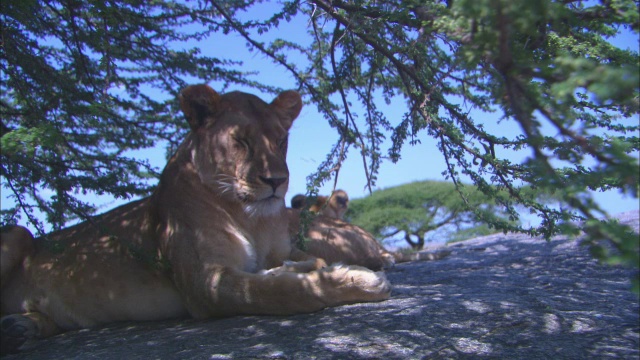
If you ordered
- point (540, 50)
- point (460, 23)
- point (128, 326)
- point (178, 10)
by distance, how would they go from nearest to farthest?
point (460, 23), point (540, 50), point (128, 326), point (178, 10)

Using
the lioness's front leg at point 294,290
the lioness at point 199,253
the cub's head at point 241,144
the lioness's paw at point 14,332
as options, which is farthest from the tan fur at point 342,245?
the lioness's paw at point 14,332

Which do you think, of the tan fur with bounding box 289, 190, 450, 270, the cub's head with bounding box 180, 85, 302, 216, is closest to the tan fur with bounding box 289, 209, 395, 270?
the tan fur with bounding box 289, 190, 450, 270

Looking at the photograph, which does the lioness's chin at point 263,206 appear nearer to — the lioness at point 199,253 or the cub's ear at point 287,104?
the lioness at point 199,253

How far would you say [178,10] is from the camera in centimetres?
552

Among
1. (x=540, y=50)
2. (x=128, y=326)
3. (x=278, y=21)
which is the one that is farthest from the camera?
(x=278, y=21)

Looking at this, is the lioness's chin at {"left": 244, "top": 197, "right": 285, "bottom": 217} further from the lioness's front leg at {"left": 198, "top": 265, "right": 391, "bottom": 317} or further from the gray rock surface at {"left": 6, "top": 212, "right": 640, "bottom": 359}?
the gray rock surface at {"left": 6, "top": 212, "right": 640, "bottom": 359}

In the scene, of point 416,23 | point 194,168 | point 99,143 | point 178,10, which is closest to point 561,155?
point 416,23

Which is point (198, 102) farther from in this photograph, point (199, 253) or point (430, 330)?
point (430, 330)

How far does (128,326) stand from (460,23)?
3.31m

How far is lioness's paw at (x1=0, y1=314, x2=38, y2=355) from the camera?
3570mm

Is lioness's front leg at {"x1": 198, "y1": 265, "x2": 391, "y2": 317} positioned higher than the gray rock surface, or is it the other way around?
lioness's front leg at {"x1": 198, "y1": 265, "x2": 391, "y2": 317}

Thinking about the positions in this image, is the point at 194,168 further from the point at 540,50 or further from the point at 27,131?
the point at 540,50

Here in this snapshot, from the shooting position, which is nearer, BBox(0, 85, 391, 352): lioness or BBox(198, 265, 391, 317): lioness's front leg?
BBox(198, 265, 391, 317): lioness's front leg

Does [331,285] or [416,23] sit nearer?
[416,23]
